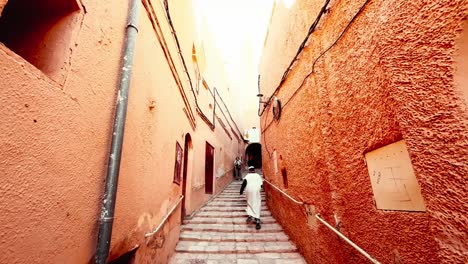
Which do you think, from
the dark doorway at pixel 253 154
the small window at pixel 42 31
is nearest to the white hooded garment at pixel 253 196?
the small window at pixel 42 31

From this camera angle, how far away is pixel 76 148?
4.53 ft

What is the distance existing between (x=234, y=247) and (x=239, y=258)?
0.38 metres

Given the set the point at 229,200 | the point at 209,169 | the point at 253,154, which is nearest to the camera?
the point at 229,200

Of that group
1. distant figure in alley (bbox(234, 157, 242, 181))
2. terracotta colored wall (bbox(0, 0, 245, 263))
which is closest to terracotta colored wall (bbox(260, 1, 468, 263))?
terracotta colored wall (bbox(0, 0, 245, 263))

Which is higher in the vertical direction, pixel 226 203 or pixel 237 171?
pixel 237 171

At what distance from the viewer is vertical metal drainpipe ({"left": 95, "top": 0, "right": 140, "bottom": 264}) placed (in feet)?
5.25

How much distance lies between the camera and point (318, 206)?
10.1 feet

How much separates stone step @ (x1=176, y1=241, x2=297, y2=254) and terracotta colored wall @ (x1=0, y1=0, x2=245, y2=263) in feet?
4.59

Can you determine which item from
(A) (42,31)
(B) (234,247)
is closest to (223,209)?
(B) (234,247)

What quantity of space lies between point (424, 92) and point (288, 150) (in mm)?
3306

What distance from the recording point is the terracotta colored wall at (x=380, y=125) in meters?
1.15

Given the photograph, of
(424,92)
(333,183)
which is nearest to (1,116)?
(424,92)

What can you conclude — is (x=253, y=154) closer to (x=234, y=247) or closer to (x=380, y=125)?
(x=234, y=247)

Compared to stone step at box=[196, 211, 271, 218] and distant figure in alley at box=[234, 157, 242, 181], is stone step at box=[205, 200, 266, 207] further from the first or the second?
distant figure in alley at box=[234, 157, 242, 181]
